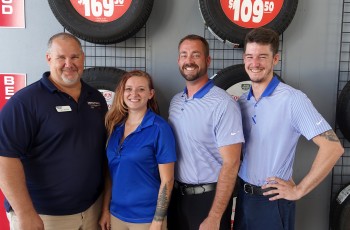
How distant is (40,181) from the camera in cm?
144

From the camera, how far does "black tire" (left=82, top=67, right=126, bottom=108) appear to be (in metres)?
2.07

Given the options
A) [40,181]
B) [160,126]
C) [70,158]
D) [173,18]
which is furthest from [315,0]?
[40,181]

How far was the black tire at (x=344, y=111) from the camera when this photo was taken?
2057 mm

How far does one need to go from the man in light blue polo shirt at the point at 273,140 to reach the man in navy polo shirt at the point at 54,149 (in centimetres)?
76

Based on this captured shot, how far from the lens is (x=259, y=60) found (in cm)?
142

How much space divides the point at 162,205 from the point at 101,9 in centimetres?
131

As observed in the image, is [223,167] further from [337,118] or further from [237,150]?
[337,118]

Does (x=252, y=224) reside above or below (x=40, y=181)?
below

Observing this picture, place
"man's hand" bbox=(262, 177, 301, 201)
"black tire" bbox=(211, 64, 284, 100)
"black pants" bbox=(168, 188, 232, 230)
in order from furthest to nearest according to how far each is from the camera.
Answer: "black tire" bbox=(211, 64, 284, 100) < "black pants" bbox=(168, 188, 232, 230) < "man's hand" bbox=(262, 177, 301, 201)

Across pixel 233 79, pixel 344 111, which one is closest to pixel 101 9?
pixel 233 79

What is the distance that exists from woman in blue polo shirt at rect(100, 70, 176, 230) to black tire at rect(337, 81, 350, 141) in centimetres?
128

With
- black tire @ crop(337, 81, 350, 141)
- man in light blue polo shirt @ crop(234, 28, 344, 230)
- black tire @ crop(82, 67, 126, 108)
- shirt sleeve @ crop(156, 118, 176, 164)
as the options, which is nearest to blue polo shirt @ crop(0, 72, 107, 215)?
shirt sleeve @ crop(156, 118, 176, 164)

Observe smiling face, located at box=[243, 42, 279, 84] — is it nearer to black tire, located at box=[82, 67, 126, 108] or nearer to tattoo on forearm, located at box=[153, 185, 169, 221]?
tattoo on forearm, located at box=[153, 185, 169, 221]

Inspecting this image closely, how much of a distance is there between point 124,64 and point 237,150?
45.9 inches
